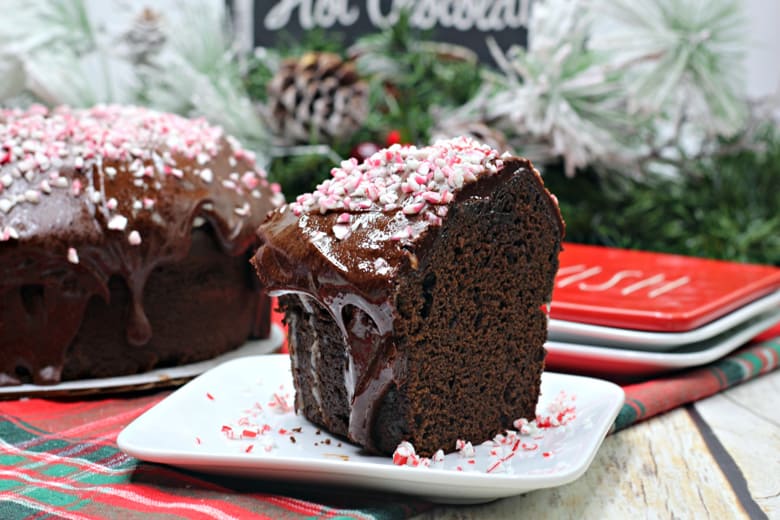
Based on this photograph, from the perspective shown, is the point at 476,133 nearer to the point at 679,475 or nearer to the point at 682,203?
the point at 682,203

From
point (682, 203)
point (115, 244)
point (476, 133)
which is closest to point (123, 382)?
point (115, 244)

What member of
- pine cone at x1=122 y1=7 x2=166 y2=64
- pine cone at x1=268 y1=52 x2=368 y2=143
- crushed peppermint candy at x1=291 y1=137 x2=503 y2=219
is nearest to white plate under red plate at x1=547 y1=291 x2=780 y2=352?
crushed peppermint candy at x1=291 y1=137 x2=503 y2=219

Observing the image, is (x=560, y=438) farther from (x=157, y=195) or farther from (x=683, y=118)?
(x=683, y=118)

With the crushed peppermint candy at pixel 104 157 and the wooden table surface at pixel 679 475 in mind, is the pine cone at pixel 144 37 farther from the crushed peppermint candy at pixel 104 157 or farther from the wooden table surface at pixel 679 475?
the wooden table surface at pixel 679 475

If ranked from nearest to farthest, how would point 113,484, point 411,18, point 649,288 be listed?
1. point 113,484
2. point 649,288
3. point 411,18

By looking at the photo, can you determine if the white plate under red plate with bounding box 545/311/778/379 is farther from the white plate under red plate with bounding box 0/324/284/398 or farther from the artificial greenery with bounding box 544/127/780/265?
the artificial greenery with bounding box 544/127/780/265

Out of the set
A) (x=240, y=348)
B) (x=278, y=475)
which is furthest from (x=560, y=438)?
(x=240, y=348)
